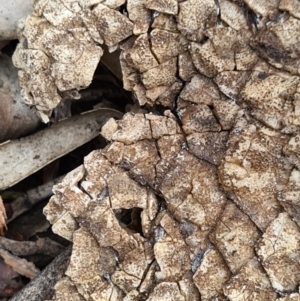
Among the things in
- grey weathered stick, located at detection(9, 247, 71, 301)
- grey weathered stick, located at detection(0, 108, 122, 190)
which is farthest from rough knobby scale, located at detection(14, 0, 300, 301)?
grey weathered stick, located at detection(0, 108, 122, 190)

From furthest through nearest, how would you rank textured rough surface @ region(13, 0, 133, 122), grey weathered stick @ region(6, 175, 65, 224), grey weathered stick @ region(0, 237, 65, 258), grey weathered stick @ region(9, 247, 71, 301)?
grey weathered stick @ region(6, 175, 65, 224), grey weathered stick @ region(0, 237, 65, 258), grey weathered stick @ region(9, 247, 71, 301), textured rough surface @ region(13, 0, 133, 122)

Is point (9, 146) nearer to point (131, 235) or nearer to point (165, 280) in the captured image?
point (131, 235)

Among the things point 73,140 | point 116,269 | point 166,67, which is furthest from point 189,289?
point 73,140

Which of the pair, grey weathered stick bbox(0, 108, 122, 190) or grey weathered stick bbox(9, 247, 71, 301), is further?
grey weathered stick bbox(0, 108, 122, 190)

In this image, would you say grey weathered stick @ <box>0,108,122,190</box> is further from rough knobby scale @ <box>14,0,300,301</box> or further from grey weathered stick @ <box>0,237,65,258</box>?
rough knobby scale @ <box>14,0,300,301</box>

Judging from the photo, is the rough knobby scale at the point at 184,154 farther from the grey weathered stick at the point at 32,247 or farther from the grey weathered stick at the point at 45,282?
the grey weathered stick at the point at 32,247

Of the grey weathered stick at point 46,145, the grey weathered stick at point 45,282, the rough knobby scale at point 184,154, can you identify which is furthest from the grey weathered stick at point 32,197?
the rough knobby scale at point 184,154

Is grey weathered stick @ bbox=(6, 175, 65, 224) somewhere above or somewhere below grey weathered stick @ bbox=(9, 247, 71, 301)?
above
